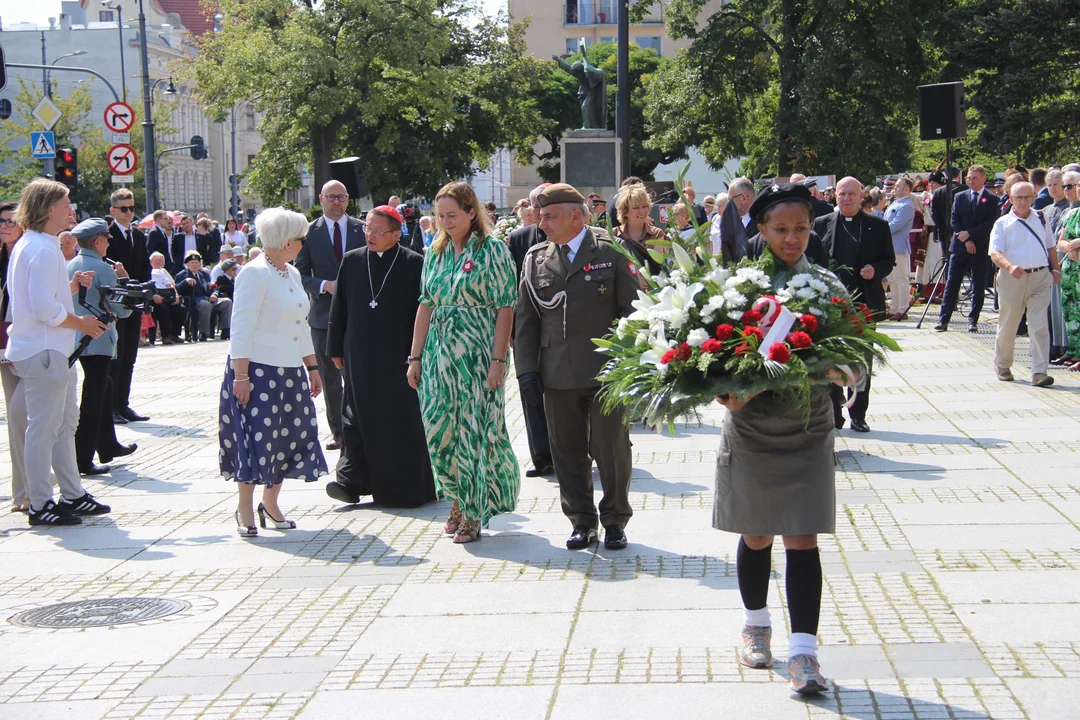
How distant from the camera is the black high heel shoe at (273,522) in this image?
8.09 meters

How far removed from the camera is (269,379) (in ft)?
25.7

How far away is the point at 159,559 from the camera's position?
24.4 feet

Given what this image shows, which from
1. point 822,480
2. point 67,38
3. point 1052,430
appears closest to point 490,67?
point 67,38

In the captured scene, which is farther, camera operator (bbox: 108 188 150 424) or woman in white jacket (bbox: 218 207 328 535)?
camera operator (bbox: 108 188 150 424)

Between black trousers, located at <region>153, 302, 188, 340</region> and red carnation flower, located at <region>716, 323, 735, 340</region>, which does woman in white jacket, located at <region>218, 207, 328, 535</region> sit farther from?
black trousers, located at <region>153, 302, 188, 340</region>

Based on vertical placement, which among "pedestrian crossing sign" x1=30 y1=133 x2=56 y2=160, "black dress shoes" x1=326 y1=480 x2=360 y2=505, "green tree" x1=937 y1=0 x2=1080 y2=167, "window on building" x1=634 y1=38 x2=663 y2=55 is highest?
"window on building" x1=634 y1=38 x2=663 y2=55

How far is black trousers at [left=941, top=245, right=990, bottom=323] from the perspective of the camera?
55.7 ft

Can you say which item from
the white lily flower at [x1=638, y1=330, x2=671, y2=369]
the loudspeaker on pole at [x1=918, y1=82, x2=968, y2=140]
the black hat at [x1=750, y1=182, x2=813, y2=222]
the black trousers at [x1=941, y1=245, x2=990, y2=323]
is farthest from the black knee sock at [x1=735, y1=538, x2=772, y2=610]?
the loudspeaker on pole at [x1=918, y1=82, x2=968, y2=140]

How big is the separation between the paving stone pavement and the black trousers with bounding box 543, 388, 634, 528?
0.26 meters

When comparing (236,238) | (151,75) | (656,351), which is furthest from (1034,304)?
(151,75)

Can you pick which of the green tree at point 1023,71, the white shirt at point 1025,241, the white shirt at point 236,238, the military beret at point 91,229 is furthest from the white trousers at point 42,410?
the green tree at point 1023,71

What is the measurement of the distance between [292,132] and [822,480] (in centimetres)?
4019

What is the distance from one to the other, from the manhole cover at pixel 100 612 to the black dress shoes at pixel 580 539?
2039 millimetres

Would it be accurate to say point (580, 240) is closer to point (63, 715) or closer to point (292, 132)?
point (63, 715)
